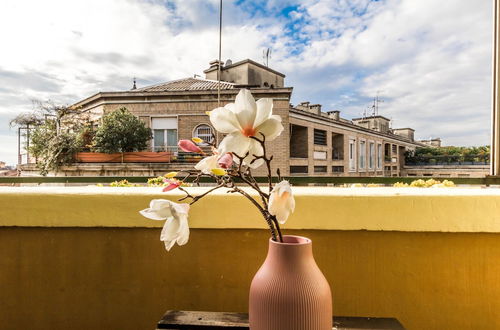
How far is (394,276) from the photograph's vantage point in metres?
0.95

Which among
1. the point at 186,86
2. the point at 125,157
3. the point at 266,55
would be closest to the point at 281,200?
the point at 125,157

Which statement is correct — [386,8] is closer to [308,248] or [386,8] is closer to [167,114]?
[308,248]

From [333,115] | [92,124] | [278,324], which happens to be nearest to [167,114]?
[92,124]

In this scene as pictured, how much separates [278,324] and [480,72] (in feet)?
7.06

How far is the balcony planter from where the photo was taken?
11250 millimetres

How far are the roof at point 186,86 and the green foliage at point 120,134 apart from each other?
98.2 inches

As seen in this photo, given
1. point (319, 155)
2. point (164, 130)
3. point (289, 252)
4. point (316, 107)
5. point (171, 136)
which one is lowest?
point (289, 252)

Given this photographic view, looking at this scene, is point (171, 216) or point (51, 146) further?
point (51, 146)

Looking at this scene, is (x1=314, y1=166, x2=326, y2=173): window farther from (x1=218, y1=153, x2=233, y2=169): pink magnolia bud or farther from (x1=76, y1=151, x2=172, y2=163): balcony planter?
(x1=218, y1=153, x2=233, y2=169): pink magnolia bud

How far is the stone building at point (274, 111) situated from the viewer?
1330cm

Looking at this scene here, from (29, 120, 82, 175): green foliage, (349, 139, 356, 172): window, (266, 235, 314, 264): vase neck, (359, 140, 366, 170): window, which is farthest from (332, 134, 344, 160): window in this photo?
(266, 235, 314, 264): vase neck

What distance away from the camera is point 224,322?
0.69m

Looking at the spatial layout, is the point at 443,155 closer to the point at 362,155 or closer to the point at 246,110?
the point at 362,155

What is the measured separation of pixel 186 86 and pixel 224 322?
15.2m
